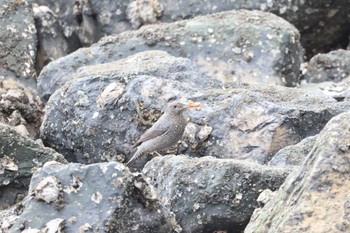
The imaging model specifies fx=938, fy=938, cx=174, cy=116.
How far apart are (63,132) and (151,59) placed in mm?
1662

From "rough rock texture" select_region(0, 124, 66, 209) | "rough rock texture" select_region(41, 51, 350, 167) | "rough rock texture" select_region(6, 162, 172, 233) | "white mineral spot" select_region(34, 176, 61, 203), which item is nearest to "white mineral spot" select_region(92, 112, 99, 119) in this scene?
"rough rock texture" select_region(41, 51, 350, 167)

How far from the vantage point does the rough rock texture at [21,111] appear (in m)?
12.8

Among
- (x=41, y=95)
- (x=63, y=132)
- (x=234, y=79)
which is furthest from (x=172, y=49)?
(x=63, y=132)

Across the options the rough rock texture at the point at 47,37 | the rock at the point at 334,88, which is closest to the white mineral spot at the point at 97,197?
the rock at the point at 334,88

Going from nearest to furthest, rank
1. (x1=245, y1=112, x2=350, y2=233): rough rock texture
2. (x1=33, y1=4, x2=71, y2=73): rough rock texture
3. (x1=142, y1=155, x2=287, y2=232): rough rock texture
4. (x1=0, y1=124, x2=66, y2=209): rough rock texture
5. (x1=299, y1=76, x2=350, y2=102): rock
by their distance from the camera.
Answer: (x1=245, y1=112, x2=350, y2=233): rough rock texture, (x1=142, y1=155, x2=287, y2=232): rough rock texture, (x1=0, y1=124, x2=66, y2=209): rough rock texture, (x1=299, y1=76, x2=350, y2=102): rock, (x1=33, y1=4, x2=71, y2=73): rough rock texture

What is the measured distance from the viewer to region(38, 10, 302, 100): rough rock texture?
1411cm

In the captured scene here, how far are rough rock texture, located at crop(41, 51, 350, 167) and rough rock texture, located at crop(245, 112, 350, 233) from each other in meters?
4.39

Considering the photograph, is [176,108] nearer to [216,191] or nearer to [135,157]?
[135,157]

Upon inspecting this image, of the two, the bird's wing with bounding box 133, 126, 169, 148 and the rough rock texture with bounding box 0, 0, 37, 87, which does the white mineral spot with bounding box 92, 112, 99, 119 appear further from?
the rough rock texture with bounding box 0, 0, 37, 87

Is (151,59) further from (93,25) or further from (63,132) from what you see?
(93,25)

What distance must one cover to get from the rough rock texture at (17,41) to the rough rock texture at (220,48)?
26.2 inches

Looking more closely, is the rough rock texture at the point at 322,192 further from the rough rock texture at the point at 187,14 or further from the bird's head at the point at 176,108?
the rough rock texture at the point at 187,14

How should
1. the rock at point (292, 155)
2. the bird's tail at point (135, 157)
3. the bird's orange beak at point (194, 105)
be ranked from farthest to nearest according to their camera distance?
the bird's tail at point (135, 157) → the bird's orange beak at point (194, 105) → the rock at point (292, 155)

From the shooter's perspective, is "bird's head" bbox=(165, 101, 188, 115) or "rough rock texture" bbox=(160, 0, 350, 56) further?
"rough rock texture" bbox=(160, 0, 350, 56)
